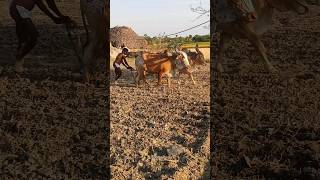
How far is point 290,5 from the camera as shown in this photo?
393 centimetres

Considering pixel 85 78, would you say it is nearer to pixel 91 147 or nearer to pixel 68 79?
pixel 68 79

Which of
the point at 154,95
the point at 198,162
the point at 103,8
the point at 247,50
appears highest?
the point at 103,8

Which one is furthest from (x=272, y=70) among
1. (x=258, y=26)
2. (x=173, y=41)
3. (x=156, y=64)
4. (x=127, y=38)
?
(x=127, y=38)

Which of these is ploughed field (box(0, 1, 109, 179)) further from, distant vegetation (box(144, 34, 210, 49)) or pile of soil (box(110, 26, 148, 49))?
pile of soil (box(110, 26, 148, 49))

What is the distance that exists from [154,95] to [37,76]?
4.69 m

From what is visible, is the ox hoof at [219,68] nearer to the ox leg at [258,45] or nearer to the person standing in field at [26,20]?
the ox leg at [258,45]

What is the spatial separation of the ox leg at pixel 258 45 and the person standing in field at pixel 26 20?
62.0 inches

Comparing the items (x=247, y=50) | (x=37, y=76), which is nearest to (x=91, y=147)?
(x=37, y=76)

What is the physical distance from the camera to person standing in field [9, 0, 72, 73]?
429cm

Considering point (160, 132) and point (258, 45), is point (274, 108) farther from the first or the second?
point (160, 132)

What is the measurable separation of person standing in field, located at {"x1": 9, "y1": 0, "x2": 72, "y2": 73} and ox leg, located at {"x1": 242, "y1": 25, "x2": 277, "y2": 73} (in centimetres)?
157

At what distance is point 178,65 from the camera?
1019cm

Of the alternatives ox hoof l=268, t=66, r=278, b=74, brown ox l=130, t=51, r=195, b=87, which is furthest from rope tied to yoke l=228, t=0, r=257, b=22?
brown ox l=130, t=51, r=195, b=87

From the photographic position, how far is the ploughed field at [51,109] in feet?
14.1
